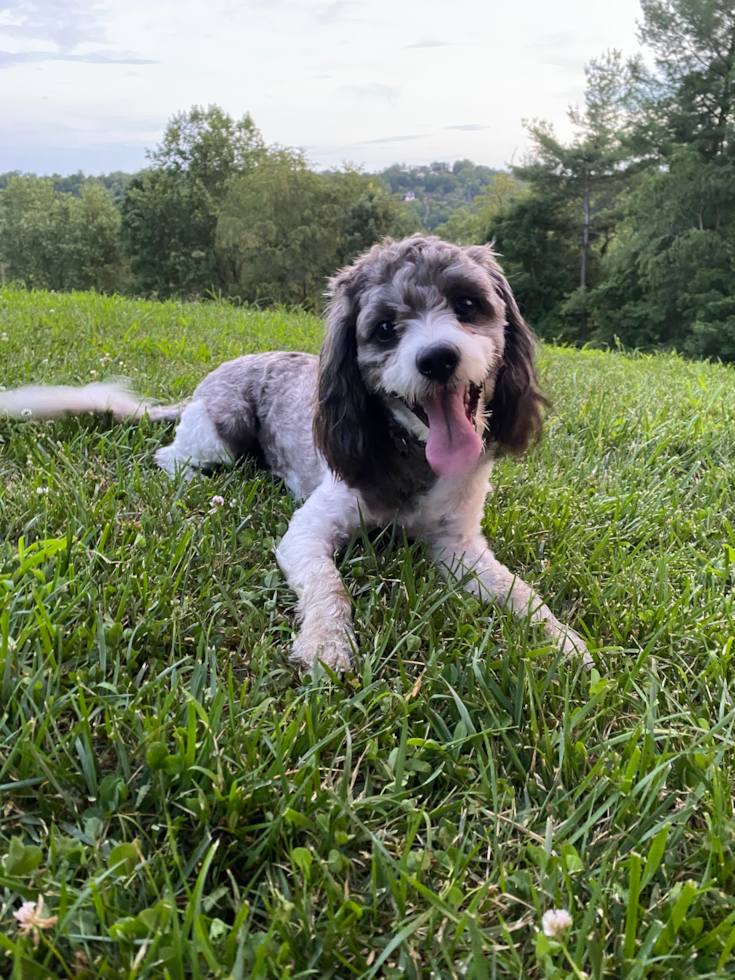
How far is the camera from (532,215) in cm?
3997

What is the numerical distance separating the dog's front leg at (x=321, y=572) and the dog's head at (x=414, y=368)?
172 millimetres

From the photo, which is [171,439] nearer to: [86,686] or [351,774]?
[86,686]

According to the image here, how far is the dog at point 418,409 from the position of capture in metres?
2.88

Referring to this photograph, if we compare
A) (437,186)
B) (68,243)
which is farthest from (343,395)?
(437,186)

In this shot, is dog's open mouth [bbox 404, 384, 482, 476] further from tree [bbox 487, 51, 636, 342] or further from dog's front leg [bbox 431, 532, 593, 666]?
tree [bbox 487, 51, 636, 342]

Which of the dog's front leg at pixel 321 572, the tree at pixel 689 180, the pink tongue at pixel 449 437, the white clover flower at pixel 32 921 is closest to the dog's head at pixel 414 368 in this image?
the pink tongue at pixel 449 437

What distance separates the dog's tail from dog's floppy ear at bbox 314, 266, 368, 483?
169cm

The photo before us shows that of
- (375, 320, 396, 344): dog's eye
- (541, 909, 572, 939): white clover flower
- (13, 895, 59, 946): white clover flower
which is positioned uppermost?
(375, 320, 396, 344): dog's eye

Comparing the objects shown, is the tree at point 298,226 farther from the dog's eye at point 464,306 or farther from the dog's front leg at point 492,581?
the dog's front leg at point 492,581

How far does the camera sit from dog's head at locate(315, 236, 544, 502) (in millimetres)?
2959

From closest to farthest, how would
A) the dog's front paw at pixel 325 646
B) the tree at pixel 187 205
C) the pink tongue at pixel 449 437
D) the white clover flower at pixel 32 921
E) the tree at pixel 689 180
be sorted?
the white clover flower at pixel 32 921
the dog's front paw at pixel 325 646
the pink tongue at pixel 449 437
the tree at pixel 689 180
the tree at pixel 187 205

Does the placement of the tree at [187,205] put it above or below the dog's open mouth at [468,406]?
above

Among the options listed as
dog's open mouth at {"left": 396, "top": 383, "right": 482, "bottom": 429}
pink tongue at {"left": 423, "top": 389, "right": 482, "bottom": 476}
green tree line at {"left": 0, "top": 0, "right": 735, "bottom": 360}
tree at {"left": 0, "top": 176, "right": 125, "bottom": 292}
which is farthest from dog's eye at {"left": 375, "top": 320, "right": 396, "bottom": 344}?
tree at {"left": 0, "top": 176, "right": 125, "bottom": 292}

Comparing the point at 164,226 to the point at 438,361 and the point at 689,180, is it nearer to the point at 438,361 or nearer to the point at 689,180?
the point at 689,180
